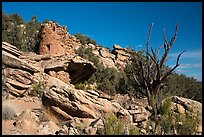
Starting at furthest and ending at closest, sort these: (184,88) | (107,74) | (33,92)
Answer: (184,88), (107,74), (33,92)

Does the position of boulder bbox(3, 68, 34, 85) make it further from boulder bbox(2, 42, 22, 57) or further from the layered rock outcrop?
boulder bbox(2, 42, 22, 57)

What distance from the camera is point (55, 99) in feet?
20.5

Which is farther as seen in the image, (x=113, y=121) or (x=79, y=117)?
(x=79, y=117)

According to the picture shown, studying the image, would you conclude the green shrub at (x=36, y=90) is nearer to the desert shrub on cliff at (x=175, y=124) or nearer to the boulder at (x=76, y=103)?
the boulder at (x=76, y=103)

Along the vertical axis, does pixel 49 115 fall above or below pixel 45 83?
below

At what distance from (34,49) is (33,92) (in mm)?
7892

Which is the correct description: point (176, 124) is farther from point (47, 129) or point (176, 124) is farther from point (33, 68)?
point (33, 68)

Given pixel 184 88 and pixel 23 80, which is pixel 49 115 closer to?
pixel 23 80

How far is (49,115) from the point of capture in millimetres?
6328

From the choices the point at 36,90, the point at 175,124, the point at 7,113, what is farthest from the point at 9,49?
the point at 175,124

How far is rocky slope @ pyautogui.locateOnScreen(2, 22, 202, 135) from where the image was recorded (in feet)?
18.0

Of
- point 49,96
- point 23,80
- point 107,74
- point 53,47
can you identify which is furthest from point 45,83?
point 107,74

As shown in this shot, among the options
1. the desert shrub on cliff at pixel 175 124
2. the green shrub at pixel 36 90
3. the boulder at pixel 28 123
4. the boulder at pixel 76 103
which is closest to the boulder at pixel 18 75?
the green shrub at pixel 36 90

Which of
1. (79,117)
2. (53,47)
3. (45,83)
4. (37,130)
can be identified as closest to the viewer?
(37,130)
